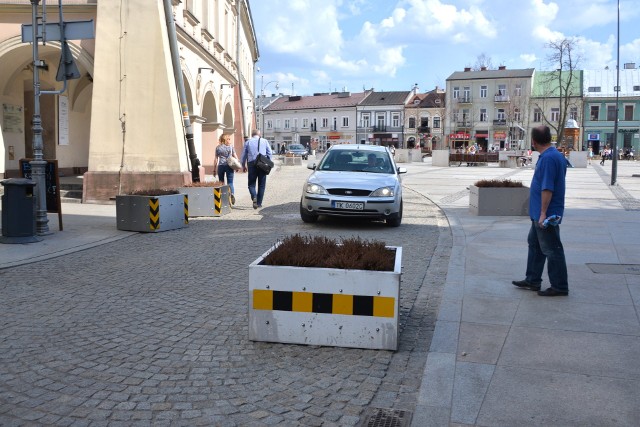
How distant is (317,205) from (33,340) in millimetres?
6967

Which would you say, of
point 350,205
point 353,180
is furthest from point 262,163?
point 350,205

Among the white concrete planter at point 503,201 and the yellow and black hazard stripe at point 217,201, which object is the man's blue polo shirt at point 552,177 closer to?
the white concrete planter at point 503,201

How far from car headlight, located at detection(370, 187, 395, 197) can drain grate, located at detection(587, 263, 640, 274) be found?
4.15 meters

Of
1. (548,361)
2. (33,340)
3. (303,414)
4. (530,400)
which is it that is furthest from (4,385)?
(548,361)

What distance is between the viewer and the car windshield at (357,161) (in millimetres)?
12688

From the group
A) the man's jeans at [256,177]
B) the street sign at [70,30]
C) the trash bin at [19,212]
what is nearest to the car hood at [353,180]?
the man's jeans at [256,177]

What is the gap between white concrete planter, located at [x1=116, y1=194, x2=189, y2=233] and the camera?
1091 cm

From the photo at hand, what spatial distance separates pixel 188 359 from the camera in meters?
4.62

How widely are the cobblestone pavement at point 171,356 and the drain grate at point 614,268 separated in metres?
1.81

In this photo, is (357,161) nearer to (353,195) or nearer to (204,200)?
(353,195)

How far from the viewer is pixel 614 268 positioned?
7.75 m

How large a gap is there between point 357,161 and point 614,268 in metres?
6.10

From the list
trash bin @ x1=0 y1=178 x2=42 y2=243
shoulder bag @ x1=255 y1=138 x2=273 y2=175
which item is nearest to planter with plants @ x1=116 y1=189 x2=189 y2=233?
trash bin @ x1=0 y1=178 x2=42 y2=243

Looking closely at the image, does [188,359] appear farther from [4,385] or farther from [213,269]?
[213,269]
